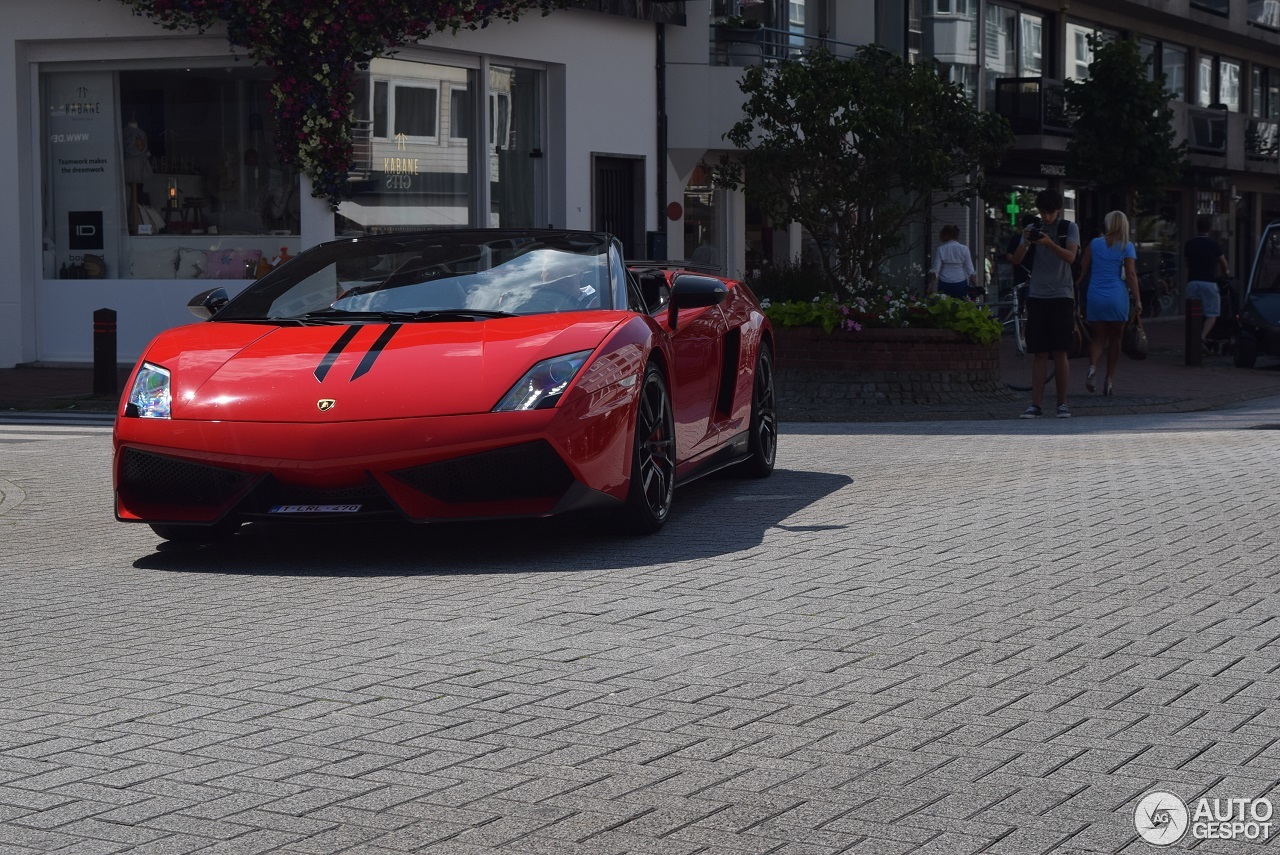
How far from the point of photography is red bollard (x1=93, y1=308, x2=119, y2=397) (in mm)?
16734

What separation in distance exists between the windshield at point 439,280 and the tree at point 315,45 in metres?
11.7

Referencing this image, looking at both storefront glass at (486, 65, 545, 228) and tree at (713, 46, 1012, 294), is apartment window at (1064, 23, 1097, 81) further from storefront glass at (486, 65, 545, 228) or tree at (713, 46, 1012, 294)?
storefront glass at (486, 65, 545, 228)

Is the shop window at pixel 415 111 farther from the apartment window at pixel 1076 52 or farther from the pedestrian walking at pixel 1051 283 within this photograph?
the apartment window at pixel 1076 52

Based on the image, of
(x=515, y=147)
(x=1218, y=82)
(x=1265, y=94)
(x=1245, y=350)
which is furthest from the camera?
(x=1265, y=94)

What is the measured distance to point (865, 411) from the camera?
15914mm

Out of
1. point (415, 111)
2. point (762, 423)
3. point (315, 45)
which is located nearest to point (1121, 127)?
point (415, 111)

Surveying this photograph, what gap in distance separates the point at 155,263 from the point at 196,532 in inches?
557

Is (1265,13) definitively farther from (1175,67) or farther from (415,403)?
(415,403)

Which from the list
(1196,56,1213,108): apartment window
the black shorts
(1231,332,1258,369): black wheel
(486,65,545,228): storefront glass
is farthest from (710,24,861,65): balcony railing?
(1196,56,1213,108): apartment window

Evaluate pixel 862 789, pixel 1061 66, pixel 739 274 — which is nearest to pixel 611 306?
pixel 862 789

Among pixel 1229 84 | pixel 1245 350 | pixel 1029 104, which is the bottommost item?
pixel 1245 350

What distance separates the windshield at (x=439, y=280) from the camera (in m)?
8.06

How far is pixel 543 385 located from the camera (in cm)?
714

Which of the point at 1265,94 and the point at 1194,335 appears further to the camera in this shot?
the point at 1265,94
